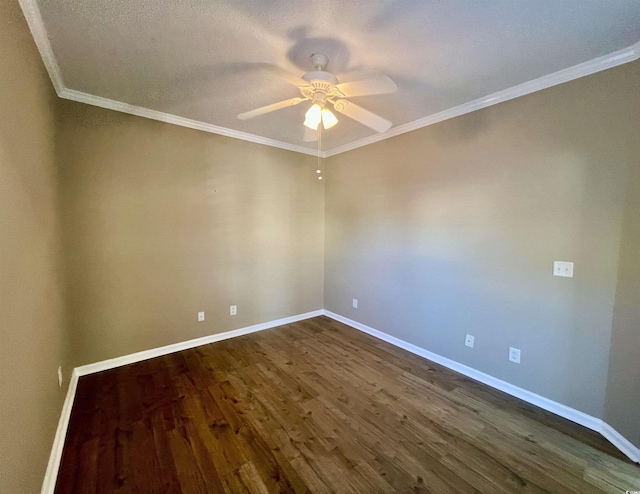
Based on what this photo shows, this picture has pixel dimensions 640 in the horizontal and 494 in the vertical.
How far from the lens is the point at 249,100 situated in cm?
237

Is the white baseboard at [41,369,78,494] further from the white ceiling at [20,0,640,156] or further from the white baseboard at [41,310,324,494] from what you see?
the white ceiling at [20,0,640,156]

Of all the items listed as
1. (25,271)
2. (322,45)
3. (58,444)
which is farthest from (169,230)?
(322,45)

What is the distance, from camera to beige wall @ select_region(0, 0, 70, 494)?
1.03m

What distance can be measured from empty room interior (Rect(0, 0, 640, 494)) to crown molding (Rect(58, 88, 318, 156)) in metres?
0.02

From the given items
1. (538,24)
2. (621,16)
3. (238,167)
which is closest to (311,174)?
Result: (238,167)

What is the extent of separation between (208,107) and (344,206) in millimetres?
2057

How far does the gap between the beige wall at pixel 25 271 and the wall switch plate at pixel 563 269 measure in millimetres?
3147

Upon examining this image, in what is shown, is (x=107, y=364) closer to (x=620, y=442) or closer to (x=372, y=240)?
(x=372, y=240)

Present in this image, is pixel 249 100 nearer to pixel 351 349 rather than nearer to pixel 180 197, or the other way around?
pixel 180 197

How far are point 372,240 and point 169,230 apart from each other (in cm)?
238

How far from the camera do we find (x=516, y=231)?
220cm

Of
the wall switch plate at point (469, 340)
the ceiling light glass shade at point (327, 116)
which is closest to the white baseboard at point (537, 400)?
the wall switch plate at point (469, 340)

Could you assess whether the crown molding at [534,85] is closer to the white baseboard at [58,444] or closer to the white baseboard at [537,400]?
the white baseboard at [537,400]

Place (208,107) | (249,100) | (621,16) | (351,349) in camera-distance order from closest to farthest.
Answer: (621,16), (249,100), (208,107), (351,349)
